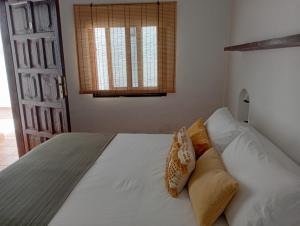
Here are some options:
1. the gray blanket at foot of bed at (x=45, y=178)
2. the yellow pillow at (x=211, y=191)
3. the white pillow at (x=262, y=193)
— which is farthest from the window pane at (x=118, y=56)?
the white pillow at (x=262, y=193)

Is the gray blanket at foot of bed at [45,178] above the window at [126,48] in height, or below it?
below

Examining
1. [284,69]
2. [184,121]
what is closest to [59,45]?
[184,121]

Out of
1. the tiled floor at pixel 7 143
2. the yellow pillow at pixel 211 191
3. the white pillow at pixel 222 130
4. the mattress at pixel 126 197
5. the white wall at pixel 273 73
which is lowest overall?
the tiled floor at pixel 7 143

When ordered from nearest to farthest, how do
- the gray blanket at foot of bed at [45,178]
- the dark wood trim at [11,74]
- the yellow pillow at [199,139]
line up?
the gray blanket at foot of bed at [45,178], the yellow pillow at [199,139], the dark wood trim at [11,74]

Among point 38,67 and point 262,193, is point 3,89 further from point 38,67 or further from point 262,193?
point 262,193

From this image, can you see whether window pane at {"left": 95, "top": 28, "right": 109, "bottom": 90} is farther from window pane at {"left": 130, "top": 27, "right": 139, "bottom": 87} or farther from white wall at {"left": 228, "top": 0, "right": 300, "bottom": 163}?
white wall at {"left": 228, "top": 0, "right": 300, "bottom": 163}

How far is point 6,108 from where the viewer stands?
6.41 meters

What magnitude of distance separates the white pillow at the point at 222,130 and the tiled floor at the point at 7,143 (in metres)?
2.72

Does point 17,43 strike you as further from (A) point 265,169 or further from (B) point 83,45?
(A) point 265,169

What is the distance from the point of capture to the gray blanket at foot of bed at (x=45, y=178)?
1234 millimetres

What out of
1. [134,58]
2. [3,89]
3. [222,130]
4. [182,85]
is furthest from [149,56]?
[3,89]

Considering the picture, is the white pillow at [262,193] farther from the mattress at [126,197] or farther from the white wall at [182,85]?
Result: the white wall at [182,85]

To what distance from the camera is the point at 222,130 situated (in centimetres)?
175

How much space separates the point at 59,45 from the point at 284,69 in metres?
2.29
